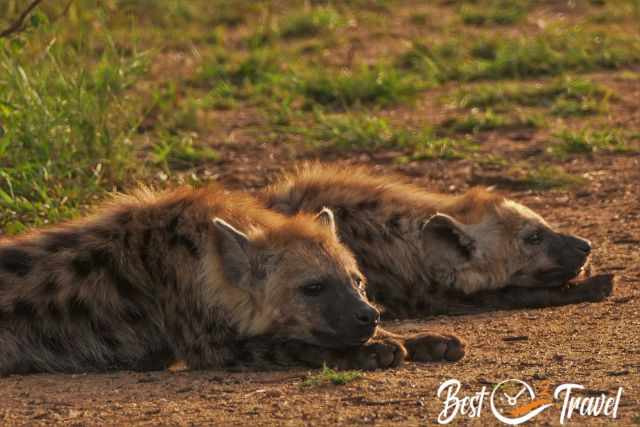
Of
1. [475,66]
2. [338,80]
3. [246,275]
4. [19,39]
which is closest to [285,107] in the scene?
[338,80]

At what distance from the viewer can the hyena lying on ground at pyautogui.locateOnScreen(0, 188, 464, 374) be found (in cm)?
404

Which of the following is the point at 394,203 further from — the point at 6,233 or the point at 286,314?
the point at 6,233

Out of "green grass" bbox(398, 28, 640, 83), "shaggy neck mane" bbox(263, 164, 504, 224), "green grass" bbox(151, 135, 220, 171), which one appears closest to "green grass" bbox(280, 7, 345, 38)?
"green grass" bbox(398, 28, 640, 83)

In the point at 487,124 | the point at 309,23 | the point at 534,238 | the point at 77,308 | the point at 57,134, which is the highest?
the point at 309,23

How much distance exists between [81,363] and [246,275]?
570mm

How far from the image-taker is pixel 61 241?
14.1ft

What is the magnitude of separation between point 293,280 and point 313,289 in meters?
0.07

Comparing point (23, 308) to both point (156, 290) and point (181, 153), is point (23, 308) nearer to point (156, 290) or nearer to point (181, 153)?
point (156, 290)

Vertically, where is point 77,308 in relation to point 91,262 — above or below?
below

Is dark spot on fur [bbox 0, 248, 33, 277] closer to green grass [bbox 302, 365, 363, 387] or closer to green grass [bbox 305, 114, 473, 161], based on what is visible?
green grass [bbox 302, 365, 363, 387]

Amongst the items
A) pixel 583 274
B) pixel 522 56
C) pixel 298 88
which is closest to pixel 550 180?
pixel 583 274

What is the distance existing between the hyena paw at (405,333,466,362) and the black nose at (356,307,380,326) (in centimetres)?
21

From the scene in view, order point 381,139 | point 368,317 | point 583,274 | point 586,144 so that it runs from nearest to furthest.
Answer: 1. point 368,317
2. point 583,274
3. point 586,144
4. point 381,139

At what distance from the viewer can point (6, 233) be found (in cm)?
548
